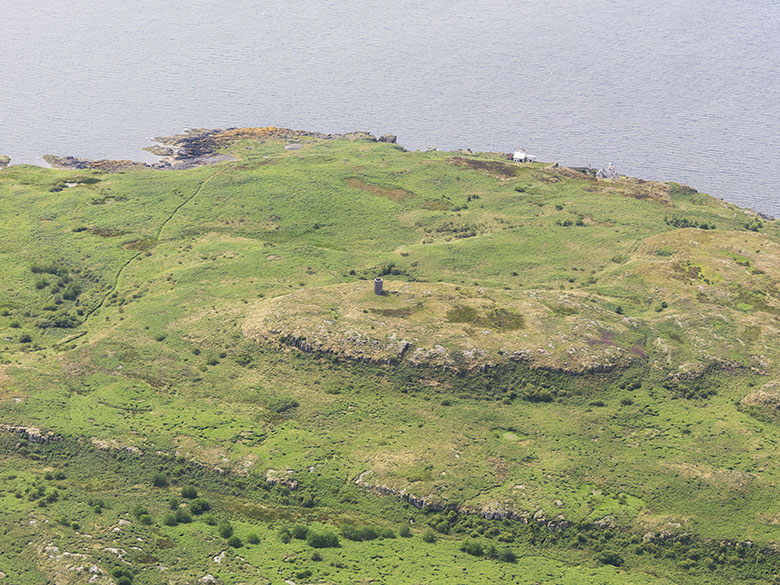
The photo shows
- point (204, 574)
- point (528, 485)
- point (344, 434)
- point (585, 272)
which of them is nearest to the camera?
point (204, 574)

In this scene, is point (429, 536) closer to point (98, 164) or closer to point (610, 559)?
point (610, 559)

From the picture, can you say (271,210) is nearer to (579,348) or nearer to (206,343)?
(206,343)

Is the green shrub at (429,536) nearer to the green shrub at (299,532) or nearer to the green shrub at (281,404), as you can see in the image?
the green shrub at (299,532)

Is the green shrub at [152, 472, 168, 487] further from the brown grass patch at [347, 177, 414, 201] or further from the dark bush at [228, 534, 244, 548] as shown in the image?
the brown grass patch at [347, 177, 414, 201]

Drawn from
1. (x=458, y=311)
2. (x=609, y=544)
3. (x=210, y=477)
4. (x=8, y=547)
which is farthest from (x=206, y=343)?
(x=609, y=544)

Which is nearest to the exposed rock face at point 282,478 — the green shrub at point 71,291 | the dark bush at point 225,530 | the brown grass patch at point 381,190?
the dark bush at point 225,530

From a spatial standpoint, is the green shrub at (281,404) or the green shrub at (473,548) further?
the green shrub at (281,404)
